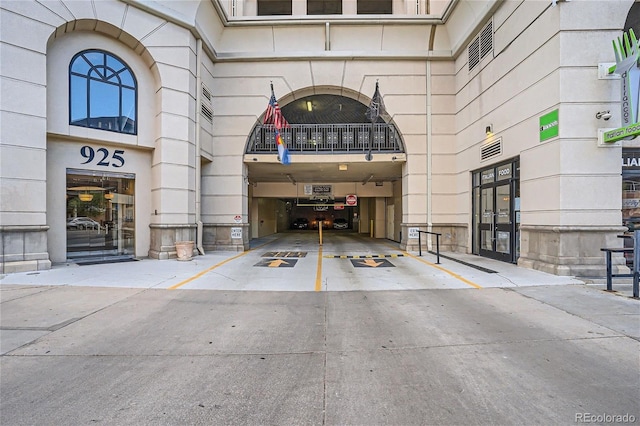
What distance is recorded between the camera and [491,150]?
10.4m

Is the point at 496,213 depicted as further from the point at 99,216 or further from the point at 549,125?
the point at 99,216

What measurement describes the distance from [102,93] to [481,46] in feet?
42.3

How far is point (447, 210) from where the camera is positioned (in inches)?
522

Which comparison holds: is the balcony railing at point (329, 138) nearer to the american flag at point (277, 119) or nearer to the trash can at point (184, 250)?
the american flag at point (277, 119)

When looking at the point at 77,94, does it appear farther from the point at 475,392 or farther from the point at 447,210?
the point at 447,210

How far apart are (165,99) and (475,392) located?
Result: 11831mm

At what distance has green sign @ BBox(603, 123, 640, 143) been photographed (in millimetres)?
6406

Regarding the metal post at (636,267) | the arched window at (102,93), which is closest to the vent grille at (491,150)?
the metal post at (636,267)

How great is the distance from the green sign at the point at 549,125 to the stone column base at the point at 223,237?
35.5 ft

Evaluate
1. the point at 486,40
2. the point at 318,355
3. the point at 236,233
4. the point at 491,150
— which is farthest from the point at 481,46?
the point at 318,355

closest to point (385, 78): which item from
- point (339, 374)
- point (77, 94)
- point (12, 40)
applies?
point (77, 94)

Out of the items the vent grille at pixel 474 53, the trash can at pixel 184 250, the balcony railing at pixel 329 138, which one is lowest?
the trash can at pixel 184 250

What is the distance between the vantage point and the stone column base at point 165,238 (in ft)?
34.9

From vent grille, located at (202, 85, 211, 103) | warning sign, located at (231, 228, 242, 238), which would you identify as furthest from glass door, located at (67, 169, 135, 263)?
vent grille, located at (202, 85, 211, 103)
